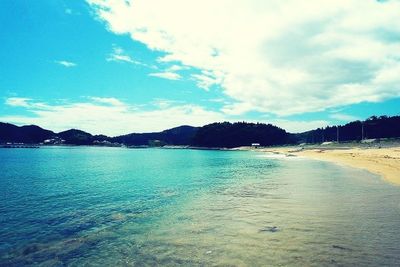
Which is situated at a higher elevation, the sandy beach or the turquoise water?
the sandy beach

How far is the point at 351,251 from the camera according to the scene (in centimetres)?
996

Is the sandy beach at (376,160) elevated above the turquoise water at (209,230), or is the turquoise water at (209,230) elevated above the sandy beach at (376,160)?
the sandy beach at (376,160)

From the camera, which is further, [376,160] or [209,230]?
[376,160]

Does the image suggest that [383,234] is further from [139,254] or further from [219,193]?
[219,193]

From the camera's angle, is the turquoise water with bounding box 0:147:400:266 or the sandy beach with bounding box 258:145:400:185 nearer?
the turquoise water with bounding box 0:147:400:266

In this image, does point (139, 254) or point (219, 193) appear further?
point (219, 193)

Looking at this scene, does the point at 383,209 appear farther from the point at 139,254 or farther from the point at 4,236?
the point at 4,236

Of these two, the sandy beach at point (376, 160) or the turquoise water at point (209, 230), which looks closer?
the turquoise water at point (209, 230)

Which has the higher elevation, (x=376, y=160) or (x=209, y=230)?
(x=376, y=160)

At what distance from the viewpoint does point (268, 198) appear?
71.6 feet

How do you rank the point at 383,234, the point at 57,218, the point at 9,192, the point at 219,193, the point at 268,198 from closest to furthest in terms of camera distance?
1. the point at 383,234
2. the point at 57,218
3. the point at 268,198
4. the point at 219,193
5. the point at 9,192

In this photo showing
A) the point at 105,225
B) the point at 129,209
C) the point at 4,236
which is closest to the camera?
the point at 4,236

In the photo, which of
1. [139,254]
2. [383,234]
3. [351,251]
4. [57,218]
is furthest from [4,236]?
[383,234]

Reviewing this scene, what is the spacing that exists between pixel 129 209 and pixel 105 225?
4271 millimetres
